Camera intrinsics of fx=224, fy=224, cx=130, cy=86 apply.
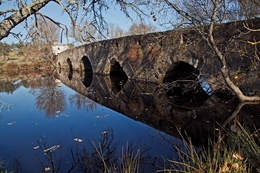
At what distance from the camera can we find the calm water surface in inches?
178

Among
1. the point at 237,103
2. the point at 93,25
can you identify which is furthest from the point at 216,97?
the point at 93,25

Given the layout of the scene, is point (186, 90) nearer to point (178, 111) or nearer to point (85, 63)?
point (178, 111)

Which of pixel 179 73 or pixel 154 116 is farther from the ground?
pixel 179 73

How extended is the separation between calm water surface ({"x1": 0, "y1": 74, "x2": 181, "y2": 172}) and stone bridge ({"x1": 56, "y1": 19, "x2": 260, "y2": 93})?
7.88 feet

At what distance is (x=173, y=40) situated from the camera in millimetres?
11094

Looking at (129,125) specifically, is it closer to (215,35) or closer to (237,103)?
(237,103)

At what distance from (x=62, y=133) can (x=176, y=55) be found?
7.06 m

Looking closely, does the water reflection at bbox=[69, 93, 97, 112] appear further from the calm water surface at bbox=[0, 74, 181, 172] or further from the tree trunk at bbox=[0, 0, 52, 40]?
the tree trunk at bbox=[0, 0, 52, 40]

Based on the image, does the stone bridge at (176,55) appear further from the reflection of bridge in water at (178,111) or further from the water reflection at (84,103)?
the water reflection at (84,103)

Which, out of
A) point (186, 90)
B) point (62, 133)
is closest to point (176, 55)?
Answer: point (186, 90)

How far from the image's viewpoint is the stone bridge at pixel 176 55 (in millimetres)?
8102

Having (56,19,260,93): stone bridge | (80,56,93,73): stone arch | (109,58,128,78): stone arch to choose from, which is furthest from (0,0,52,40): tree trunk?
(80,56,93,73): stone arch

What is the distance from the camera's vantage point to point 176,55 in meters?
11.0

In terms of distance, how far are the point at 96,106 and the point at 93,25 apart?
191 inches
